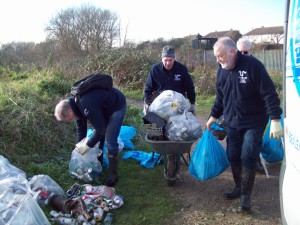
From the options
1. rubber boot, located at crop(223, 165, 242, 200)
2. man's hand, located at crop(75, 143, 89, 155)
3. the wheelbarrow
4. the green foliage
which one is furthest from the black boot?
the green foliage

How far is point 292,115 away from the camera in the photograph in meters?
2.04

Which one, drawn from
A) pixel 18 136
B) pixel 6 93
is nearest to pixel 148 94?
pixel 18 136

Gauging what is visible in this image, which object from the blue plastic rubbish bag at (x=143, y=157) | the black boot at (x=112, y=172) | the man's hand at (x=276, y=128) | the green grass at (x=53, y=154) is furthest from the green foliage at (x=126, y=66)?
the man's hand at (x=276, y=128)

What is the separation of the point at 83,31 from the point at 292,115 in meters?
21.4

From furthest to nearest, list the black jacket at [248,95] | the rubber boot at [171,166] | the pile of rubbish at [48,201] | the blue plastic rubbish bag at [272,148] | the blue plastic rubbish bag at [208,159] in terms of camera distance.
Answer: the blue plastic rubbish bag at [272,148], the rubber boot at [171,166], the blue plastic rubbish bag at [208,159], the black jacket at [248,95], the pile of rubbish at [48,201]

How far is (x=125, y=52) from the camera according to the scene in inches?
596

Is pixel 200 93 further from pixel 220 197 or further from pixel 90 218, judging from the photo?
pixel 90 218

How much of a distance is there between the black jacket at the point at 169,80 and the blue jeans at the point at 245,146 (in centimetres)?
148

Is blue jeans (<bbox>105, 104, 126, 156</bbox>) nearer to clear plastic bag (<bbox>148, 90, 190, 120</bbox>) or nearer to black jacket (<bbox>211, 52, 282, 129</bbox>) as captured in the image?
clear plastic bag (<bbox>148, 90, 190, 120</bbox>)

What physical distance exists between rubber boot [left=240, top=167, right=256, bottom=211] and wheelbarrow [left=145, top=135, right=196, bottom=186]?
0.80 meters

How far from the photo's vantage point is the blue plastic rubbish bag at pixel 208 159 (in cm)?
424

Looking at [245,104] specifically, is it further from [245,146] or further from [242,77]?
[245,146]

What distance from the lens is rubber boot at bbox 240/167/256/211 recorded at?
12.4 ft

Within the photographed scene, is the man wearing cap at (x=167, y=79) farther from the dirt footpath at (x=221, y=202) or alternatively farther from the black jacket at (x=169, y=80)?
the dirt footpath at (x=221, y=202)
